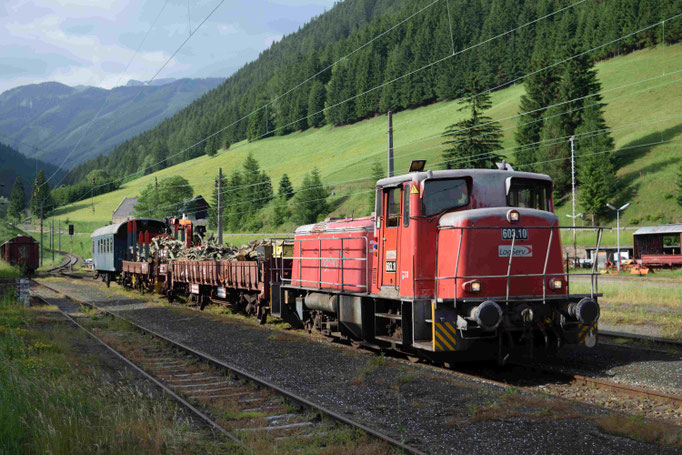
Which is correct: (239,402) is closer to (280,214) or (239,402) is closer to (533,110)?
(280,214)

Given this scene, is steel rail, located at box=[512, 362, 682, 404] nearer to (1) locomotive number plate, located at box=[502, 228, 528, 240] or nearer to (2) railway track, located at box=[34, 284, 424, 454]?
(1) locomotive number plate, located at box=[502, 228, 528, 240]

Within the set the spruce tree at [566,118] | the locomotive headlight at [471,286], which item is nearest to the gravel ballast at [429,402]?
the locomotive headlight at [471,286]

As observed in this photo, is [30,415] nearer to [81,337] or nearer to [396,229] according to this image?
[396,229]

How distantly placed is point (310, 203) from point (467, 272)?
66587 millimetres

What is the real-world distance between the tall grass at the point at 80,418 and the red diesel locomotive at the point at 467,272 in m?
4.30

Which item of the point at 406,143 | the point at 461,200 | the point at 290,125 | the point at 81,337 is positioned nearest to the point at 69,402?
the point at 461,200

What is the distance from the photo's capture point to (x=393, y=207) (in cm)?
1091

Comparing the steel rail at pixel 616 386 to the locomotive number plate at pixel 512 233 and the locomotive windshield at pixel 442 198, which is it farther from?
the locomotive windshield at pixel 442 198

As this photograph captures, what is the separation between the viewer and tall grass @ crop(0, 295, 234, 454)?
579 centimetres

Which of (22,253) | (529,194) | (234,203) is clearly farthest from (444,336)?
(234,203)

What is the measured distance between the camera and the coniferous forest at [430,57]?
10506 cm

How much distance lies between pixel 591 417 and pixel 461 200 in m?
4.18

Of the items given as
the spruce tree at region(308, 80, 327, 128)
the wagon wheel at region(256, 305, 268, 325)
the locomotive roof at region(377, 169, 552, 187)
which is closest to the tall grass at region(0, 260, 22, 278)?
the wagon wheel at region(256, 305, 268, 325)

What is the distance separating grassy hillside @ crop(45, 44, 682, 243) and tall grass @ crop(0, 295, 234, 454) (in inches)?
2140
